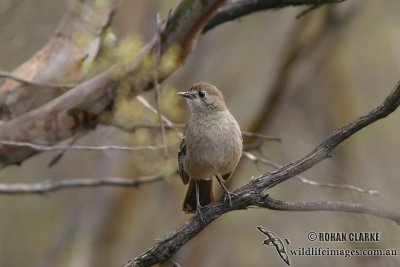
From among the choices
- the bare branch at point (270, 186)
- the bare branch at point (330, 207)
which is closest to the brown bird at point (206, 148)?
the bare branch at point (270, 186)

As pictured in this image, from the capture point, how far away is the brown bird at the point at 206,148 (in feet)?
18.9

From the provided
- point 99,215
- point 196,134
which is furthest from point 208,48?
point 196,134

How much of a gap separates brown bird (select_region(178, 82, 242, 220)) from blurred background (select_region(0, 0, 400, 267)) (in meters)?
→ 0.74

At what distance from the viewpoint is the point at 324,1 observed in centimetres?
609

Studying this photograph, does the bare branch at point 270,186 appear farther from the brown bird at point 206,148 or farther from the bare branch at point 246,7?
the bare branch at point 246,7

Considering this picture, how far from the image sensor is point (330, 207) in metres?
4.28

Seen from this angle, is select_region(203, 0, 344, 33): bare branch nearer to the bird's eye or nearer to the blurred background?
the bird's eye

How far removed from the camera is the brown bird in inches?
227

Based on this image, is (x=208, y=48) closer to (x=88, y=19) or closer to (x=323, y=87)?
(x=323, y=87)

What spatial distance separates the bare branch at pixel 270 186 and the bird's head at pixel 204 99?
151cm

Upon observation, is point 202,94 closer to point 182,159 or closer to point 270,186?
point 182,159

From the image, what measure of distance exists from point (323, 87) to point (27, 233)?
5.43 m

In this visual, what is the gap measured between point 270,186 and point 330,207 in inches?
15.1

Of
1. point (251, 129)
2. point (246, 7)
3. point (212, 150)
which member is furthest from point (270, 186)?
point (251, 129)
